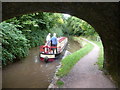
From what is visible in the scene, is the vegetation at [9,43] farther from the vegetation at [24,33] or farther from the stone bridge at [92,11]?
the stone bridge at [92,11]

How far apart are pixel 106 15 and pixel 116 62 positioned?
1.93m

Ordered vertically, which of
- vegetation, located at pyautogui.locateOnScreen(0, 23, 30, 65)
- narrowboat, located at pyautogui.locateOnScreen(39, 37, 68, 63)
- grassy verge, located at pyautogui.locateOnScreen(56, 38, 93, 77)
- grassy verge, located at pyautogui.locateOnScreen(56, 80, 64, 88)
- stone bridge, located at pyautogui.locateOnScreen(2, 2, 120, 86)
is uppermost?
stone bridge, located at pyautogui.locateOnScreen(2, 2, 120, 86)

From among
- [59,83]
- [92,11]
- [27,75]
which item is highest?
[92,11]

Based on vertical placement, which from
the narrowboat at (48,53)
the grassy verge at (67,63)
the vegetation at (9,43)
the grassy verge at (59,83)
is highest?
the vegetation at (9,43)

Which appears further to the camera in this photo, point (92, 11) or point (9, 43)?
point (9, 43)

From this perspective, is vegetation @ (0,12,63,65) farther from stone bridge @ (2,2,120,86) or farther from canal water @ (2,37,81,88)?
stone bridge @ (2,2,120,86)

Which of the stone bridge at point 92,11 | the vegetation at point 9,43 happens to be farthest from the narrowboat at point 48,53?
the stone bridge at point 92,11

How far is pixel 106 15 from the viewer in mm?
4660

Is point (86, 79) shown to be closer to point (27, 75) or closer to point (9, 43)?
point (27, 75)

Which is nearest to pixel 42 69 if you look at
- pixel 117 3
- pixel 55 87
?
pixel 55 87

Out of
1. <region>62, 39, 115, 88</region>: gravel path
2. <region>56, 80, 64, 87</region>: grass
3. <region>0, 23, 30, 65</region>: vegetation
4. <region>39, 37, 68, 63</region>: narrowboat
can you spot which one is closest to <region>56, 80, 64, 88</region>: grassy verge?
<region>56, 80, 64, 87</region>: grass

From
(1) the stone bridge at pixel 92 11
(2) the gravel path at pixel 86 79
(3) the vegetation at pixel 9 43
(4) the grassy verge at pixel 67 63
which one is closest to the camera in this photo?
(1) the stone bridge at pixel 92 11

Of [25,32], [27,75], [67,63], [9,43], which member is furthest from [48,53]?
[25,32]

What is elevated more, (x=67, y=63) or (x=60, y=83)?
(x=67, y=63)
